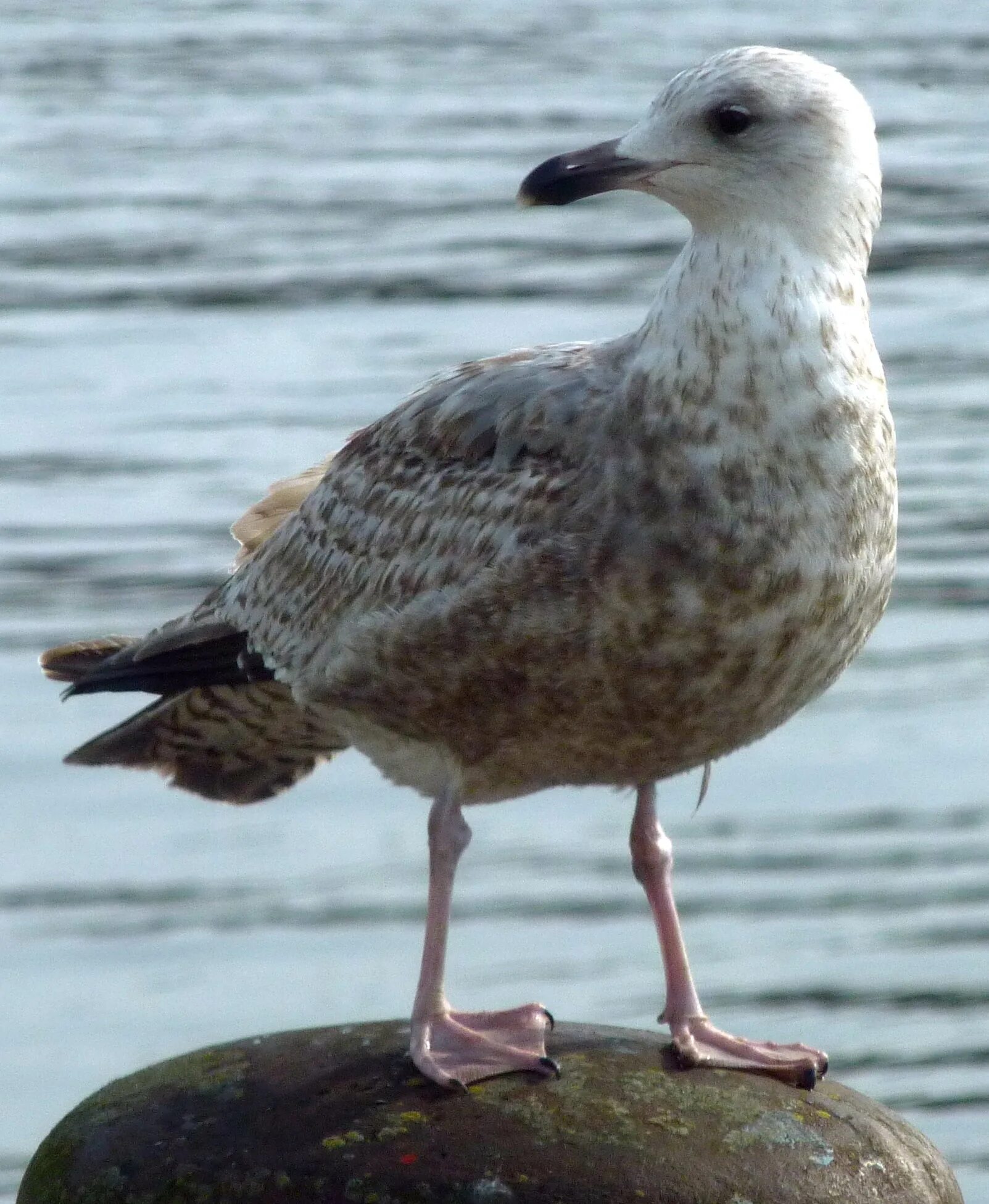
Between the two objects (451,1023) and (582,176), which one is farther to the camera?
(451,1023)

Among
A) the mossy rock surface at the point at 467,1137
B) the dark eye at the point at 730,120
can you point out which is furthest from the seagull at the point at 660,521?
the mossy rock surface at the point at 467,1137

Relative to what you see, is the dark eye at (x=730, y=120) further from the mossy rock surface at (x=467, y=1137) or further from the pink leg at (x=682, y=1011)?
the mossy rock surface at (x=467, y=1137)

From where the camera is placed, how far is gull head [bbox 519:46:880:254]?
5.53m

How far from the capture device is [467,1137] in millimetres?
5488

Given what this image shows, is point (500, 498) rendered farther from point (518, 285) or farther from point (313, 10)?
point (313, 10)

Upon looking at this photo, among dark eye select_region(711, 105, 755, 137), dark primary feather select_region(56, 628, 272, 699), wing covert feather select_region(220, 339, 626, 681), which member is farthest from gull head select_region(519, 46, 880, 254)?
dark primary feather select_region(56, 628, 272, 699)

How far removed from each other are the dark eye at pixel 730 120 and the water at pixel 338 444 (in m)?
4.67

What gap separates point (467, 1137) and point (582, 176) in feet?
6.72

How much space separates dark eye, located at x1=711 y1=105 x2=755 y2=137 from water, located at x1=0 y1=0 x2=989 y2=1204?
467 centimetres

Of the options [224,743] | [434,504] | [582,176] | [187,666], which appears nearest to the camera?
[582,176]

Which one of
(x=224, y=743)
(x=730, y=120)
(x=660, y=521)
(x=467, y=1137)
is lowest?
(x=467, y=1137)

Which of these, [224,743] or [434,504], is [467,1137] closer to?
[434,504]

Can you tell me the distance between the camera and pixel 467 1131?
5512mm

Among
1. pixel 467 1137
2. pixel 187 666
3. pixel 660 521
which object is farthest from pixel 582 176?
pixel 467 1137
